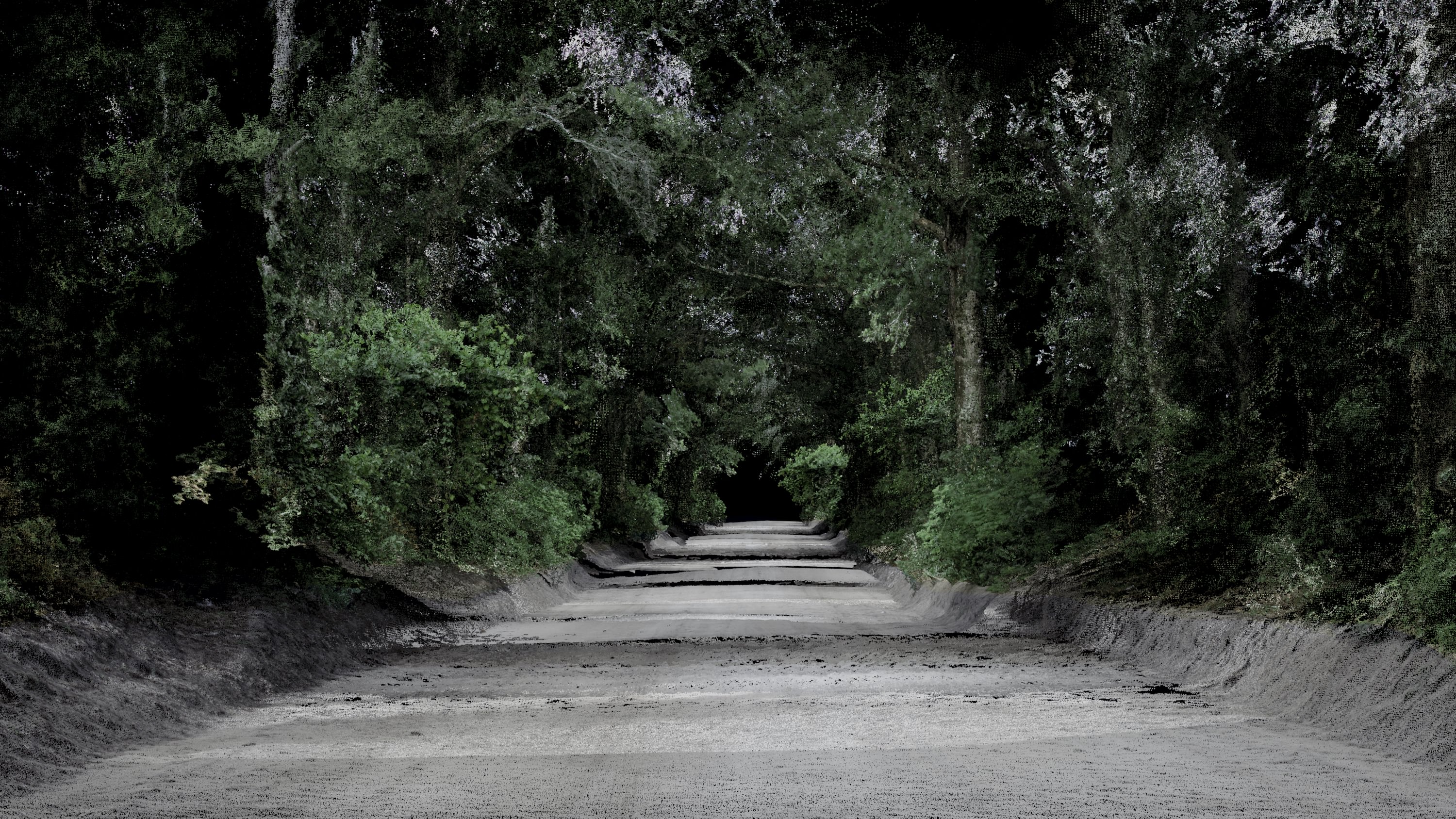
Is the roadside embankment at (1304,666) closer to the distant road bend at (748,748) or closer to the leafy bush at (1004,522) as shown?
the distant road bend at (748,748)

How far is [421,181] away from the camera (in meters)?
28.5

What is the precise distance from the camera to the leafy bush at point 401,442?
53.3 feet

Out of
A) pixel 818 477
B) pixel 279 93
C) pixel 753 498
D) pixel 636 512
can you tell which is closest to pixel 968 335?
pixel 279 93

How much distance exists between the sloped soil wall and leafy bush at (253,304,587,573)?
28.9ft

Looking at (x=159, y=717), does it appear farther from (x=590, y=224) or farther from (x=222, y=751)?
(x=590, y=224)

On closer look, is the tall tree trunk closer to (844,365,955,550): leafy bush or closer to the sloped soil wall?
(844,365,955,550): leafy bush

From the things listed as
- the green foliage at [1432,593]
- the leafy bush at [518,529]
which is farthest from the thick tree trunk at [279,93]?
the green foliage at [1432,593]

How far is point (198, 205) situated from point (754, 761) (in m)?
9.30

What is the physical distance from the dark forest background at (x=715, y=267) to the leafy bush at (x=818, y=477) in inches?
636

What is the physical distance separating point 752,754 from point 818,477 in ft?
227

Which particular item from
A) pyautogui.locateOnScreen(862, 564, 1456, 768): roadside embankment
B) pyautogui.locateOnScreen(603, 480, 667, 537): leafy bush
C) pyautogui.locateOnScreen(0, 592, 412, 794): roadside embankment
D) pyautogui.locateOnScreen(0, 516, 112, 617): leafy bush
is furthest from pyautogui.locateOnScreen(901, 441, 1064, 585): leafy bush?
pyautogui.locateOnScreen(603, 480, 667, 537): leafy bush

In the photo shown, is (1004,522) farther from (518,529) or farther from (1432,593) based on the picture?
(1432,593)

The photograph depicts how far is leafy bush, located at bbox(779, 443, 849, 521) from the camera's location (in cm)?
5406

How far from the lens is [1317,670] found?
9.59m
